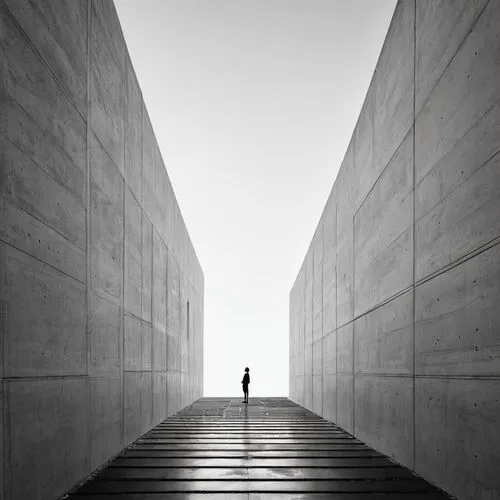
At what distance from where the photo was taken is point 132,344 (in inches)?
343

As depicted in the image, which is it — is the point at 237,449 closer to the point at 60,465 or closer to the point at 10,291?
the point at 60,465

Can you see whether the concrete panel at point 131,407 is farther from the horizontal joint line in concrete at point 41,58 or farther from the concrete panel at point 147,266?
the horizontal joint line in concrete at point 41,58

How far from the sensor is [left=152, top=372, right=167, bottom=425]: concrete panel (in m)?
11.2

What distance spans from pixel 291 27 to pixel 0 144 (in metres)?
12.5

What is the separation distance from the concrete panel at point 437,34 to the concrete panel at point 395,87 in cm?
30

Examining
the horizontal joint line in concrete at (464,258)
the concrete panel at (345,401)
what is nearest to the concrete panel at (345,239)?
the concrete panel at (345,401)

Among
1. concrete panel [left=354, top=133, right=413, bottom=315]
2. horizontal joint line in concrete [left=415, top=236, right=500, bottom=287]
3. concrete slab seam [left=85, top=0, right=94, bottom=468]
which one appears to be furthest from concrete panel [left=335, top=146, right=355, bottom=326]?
concrete slab seam [left=85, top=0, right=94, bottom=468]

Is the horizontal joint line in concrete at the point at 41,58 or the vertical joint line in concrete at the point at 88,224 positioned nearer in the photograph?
the horizontal joint line in concrete at the point at 41,58

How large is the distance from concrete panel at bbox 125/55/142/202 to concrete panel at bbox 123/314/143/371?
6.48 feet

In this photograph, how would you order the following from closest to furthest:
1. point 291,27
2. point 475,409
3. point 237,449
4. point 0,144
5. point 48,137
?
point 0,144 → point 475,409 → point 48,137 → point 237,449 → point 291,27

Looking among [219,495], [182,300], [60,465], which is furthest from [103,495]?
[182,300]

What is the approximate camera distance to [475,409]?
4555mm

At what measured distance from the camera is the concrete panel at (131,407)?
8.17m

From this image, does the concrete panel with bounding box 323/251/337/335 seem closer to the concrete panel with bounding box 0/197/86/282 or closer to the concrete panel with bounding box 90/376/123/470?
the concrete panel with bounding box 90/376/123/470
